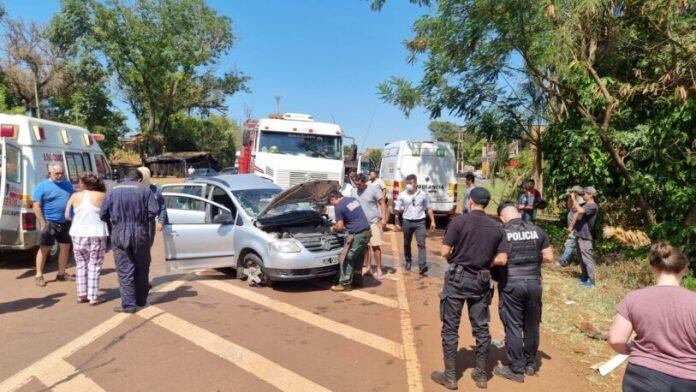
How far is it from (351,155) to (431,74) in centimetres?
397

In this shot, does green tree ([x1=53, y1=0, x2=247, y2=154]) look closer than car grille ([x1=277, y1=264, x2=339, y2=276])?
No

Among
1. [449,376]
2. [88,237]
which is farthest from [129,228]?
[449,376]

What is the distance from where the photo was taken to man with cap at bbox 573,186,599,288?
24.7 feet

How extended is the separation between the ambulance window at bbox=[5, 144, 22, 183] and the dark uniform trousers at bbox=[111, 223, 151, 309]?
10.3 feet

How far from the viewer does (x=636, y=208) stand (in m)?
11.6

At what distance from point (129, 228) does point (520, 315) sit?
4446 millimetres

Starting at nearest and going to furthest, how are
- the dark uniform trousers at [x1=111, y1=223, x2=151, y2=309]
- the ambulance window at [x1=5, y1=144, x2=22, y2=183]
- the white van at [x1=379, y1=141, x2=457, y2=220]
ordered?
the dark uniform trousers at [x1=111, y1=223, x2=151, y2=309], the ambulance window at [x1=5, y1=144, x2=22, y2=183], the white van at [x1=379, y1=141, x2=457, y2=220]

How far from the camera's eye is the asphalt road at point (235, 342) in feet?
13.4

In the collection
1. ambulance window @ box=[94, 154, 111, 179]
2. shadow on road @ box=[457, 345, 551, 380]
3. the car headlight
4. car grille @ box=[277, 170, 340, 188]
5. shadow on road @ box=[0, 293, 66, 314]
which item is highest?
ambulance window @ box=[94, 154, 111, 179]

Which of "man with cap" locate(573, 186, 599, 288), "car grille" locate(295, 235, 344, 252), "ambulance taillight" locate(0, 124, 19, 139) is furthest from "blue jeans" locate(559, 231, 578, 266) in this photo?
"ambulance taillight" locate(0, 124, 19, 139)

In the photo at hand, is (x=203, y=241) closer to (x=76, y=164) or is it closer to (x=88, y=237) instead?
(x=88, y=237)

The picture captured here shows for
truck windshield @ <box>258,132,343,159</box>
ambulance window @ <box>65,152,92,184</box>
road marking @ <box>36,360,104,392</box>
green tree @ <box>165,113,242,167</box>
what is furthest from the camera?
green tree @ <box>165,113,242,167</box>

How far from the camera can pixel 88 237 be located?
5.96 metres

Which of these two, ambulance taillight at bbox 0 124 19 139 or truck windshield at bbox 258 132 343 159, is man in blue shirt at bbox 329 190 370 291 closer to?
ambulance taillight at bbox 0 124 19 139
